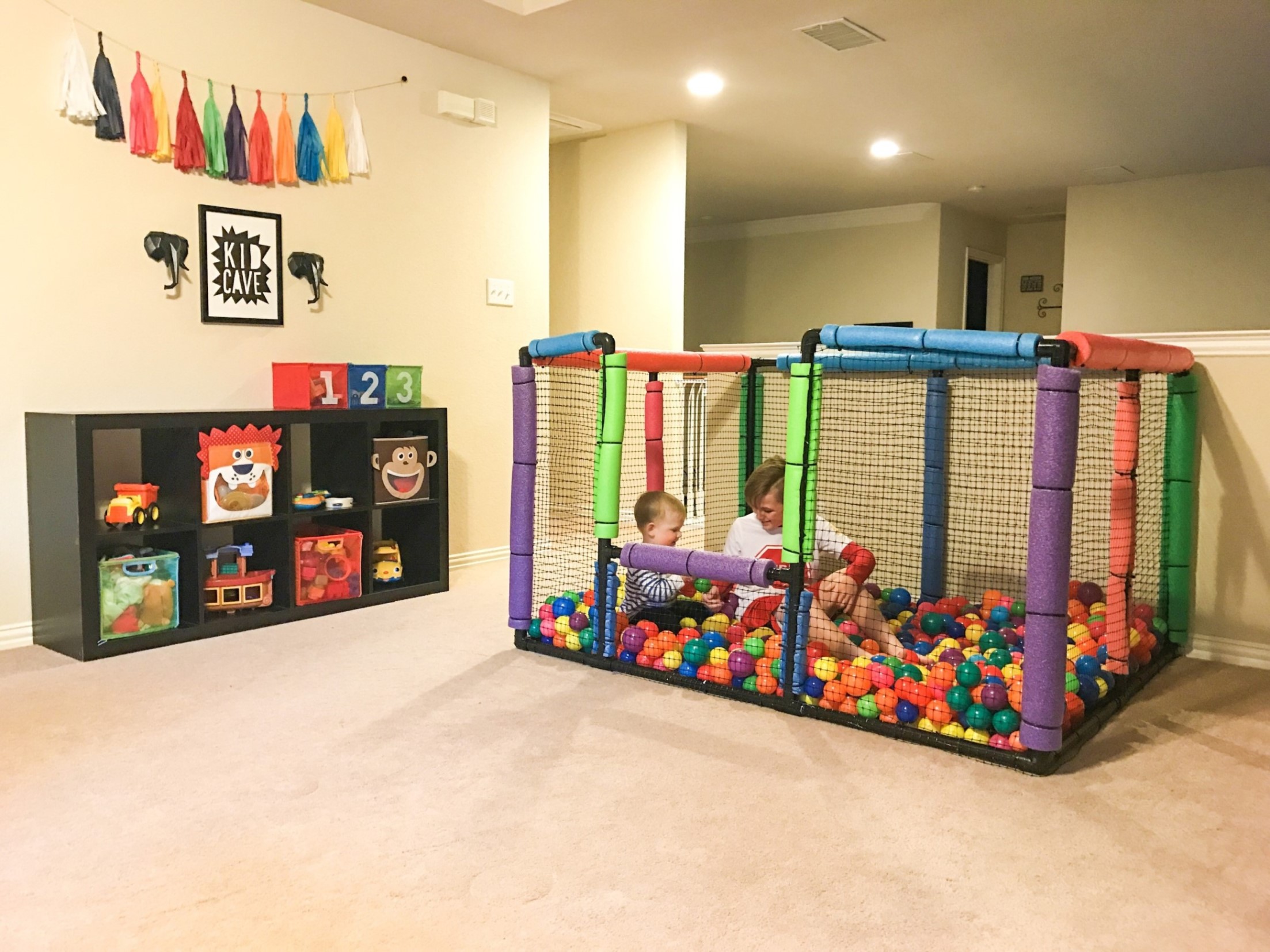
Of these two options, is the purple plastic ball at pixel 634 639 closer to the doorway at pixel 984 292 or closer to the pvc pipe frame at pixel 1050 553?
the pvc pipe frame at pixel 1050 553

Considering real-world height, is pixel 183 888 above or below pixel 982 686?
below

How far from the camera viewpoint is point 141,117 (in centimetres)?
348

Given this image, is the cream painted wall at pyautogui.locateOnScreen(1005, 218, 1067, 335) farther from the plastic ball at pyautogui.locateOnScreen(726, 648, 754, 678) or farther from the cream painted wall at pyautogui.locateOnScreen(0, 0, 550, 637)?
the plastic ball at pyautogui.locateOnScreen(726, 648, 754, 678)

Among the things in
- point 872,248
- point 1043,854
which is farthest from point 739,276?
point 1043,854

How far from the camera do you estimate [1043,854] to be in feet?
6.18

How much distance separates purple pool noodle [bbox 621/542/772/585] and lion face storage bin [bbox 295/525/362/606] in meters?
1.32

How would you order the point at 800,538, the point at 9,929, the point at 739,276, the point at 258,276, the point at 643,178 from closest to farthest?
the point at 9,929 → the point at 800,538 → the point at 258,276 → the point at 643,178 → the point at 739,276

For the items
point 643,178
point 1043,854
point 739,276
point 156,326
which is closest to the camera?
point 1043,854

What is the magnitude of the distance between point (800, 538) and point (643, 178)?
13.0ft

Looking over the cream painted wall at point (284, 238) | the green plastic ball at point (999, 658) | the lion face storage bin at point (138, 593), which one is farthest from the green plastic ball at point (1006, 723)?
the cream painted wall at point (284, 238)

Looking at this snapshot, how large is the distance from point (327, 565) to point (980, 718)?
Answer: 7.87 feet

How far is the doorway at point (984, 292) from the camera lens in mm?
9555

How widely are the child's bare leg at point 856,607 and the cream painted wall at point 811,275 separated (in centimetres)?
637

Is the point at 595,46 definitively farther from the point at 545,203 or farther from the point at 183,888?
the point at 183,888
